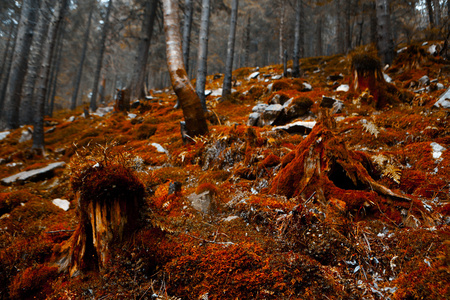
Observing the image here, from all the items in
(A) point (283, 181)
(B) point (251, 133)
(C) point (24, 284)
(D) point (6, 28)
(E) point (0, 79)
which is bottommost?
(C) point (24, 284)

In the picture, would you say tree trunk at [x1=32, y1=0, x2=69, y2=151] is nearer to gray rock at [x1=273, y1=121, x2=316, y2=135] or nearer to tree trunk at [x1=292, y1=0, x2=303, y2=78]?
gray rock at [x1=273, y1=121, x2=316, y2=135]

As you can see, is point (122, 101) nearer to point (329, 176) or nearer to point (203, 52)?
point (203, 52)

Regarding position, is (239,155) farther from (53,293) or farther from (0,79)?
(0,79)

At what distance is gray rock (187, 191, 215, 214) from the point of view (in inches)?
108

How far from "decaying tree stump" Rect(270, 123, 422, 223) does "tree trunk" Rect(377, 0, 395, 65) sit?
8.92 m

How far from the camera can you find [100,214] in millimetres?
2055

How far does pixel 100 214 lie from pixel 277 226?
179 centimetres

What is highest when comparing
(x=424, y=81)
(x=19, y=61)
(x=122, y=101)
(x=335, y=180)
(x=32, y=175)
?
(x=19, y=61)

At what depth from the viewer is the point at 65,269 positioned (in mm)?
2145

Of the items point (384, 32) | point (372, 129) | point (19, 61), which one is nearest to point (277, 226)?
point (372, 129)

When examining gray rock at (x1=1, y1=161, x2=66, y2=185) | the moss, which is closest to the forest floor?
gray rock at (x1=1, y1=161, x2=66, y2=185)

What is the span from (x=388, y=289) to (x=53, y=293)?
2.74m

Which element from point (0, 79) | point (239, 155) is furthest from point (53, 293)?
point (0, 79)

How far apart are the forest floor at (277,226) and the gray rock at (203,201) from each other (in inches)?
0.7
